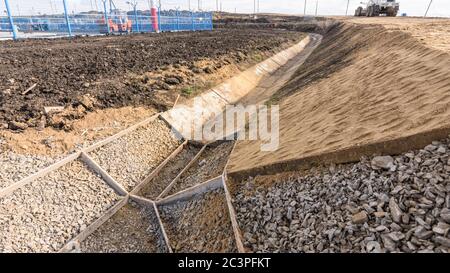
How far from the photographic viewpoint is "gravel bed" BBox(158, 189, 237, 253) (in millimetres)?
6062

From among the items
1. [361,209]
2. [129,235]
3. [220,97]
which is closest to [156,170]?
[129,235]

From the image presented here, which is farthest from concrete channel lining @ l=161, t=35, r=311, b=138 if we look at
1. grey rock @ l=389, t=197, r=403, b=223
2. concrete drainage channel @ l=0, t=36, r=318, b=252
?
grey rock @ l=389, t=197, r=403, b=223

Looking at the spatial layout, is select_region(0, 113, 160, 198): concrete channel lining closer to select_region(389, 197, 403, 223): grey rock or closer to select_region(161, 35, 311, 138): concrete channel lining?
select_region(161, 35, 311, 138): concrete channel lining

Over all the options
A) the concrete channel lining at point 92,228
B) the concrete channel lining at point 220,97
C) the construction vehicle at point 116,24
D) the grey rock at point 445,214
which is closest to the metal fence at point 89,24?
the construction vehicle at point 116,24

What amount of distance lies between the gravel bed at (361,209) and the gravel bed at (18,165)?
6028 millimetres

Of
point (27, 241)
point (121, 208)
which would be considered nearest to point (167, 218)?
point (121, 208)

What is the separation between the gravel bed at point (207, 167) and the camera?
917 centimetres

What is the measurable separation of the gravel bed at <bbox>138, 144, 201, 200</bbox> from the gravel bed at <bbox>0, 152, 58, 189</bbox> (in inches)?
115

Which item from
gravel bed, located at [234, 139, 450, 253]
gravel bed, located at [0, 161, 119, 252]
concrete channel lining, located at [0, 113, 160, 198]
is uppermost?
gravel bed, located at [234, 139, 450, 253]

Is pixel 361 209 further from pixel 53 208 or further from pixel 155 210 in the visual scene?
pixel 53 208

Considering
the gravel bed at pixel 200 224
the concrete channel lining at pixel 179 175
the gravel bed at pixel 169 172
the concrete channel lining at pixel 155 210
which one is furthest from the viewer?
the gravel bed at pixel 169 172

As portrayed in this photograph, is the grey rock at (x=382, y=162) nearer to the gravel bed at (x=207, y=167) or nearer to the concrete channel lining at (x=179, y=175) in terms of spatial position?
the gravel bed at (x=207, y=167)

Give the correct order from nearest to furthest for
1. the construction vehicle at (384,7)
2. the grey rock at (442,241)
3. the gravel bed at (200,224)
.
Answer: the grey rock at (442,241), the gravel bed at (200,224), the construction vehicle at (384,7)
